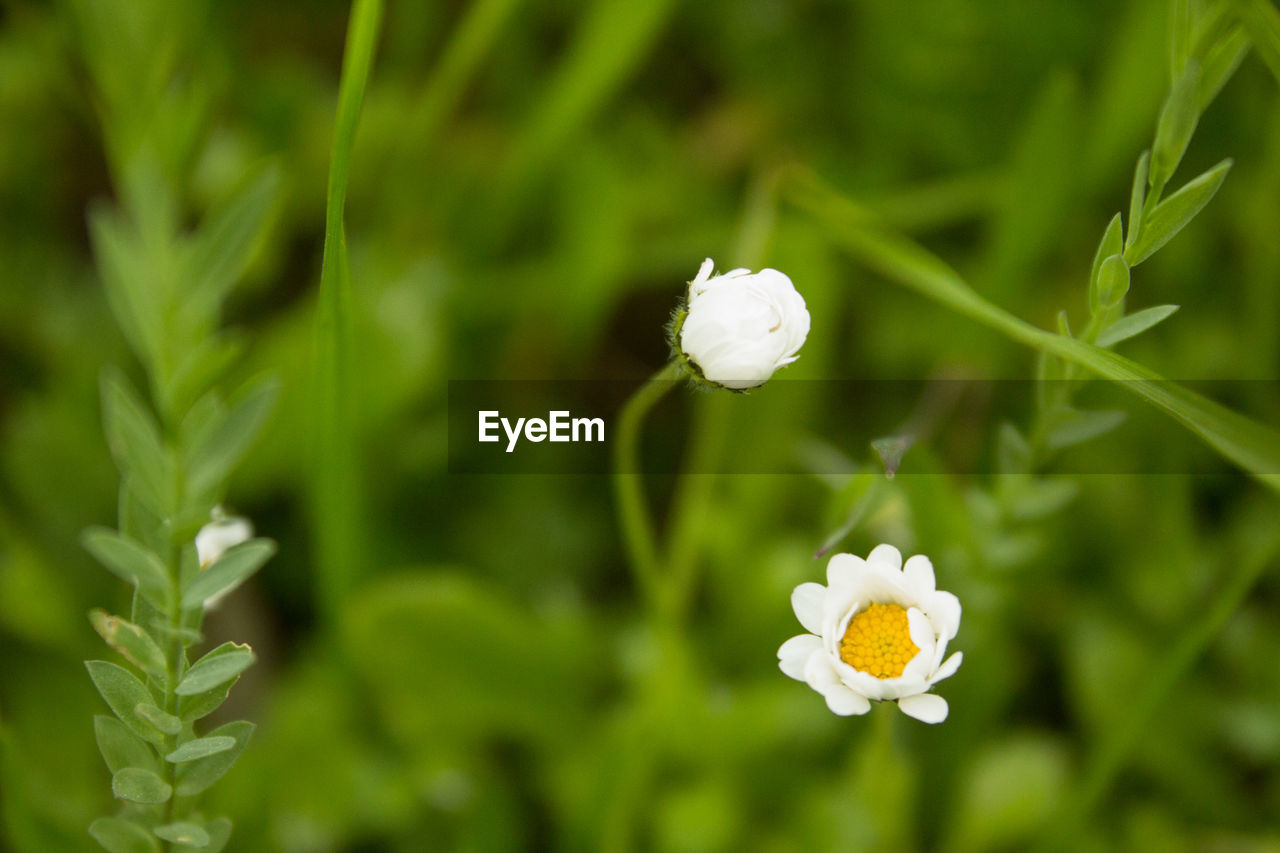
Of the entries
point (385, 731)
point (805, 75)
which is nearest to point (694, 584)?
point (385, 731)

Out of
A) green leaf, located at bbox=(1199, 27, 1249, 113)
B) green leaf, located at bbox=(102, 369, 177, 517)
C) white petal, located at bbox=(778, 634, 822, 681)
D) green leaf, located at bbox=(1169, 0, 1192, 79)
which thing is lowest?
white petal, located at bbox=(778, 634, 822, 681)

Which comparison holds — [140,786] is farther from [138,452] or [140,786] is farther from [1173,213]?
[1173,213]

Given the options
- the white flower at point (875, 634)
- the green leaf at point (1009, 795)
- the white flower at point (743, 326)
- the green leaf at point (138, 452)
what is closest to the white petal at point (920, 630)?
the white flower at point (875, 634)

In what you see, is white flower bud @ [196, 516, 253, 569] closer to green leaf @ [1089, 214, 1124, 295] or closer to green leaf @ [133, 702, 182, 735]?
green leaf @ [133, 702, 182, 735]

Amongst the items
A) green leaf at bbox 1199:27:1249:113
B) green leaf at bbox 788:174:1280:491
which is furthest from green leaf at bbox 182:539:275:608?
green leaf at bbox 1199:27:1249:113

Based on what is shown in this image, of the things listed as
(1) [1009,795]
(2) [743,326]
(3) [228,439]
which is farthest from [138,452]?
(1) [1009,795]
